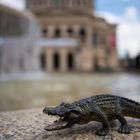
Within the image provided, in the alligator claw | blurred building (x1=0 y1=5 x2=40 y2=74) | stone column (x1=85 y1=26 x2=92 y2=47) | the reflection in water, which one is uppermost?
stone column (x1=85 y1=26 x2=92 y2=47)

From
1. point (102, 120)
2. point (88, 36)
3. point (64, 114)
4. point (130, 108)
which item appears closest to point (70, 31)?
point (88, 36)

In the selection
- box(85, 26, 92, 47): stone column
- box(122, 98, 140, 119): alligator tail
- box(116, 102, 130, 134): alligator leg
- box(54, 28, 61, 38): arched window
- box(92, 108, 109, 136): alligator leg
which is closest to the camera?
box(92, 108, 109, 136): alligator leg

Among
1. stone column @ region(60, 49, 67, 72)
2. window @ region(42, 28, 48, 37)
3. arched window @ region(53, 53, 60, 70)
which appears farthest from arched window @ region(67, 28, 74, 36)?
stone column @ region(60, 49, 67, 72)

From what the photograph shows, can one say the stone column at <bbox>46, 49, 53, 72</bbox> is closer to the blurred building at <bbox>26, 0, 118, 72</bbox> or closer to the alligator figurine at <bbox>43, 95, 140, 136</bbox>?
the blurred building at <bbox>26, 0, 118, 72</bbox>

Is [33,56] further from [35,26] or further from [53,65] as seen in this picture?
[53,65]

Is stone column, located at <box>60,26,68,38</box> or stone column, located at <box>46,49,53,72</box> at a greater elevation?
stone column, located at <box>60,26,68,38</box>

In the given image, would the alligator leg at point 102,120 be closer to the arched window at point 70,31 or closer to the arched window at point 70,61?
the arched window at point 70,61

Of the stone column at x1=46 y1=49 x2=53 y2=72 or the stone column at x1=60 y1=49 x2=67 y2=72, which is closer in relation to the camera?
the stone column at x1=46 y1=49 x2=53 y2=72

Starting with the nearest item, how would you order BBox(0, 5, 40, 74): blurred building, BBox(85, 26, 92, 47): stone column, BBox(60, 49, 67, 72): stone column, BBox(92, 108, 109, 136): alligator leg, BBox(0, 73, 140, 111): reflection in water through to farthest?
BBox(92, 108, 109, 136): alligator leg → BBox(0, 73, 140, 111): reflection in water → BBox(0, 5, 40, 74): blurred building → BBox(60, 49, 67, 72): stone column → BBox(85, 26, 92, 47): stone column
